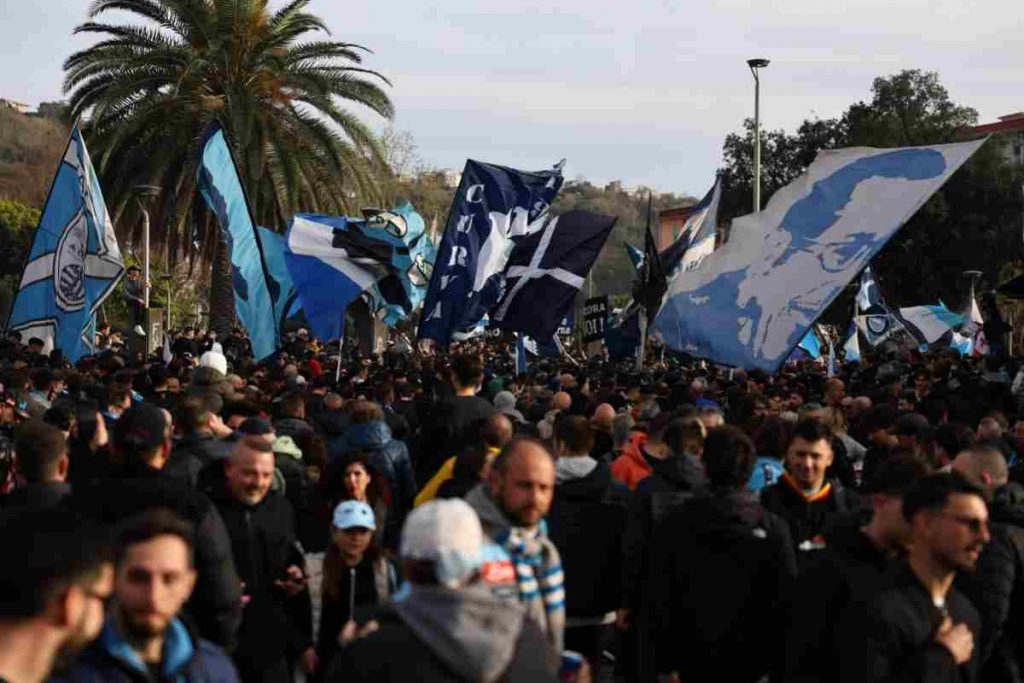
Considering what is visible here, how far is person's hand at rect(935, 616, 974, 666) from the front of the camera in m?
4.43

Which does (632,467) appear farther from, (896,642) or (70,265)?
(70,265)

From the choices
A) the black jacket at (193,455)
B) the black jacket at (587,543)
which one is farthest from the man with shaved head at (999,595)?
the black jacket at (193,455)

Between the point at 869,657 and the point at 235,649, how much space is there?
7.43 feet

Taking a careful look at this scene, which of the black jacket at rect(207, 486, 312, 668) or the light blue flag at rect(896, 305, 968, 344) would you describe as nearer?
the black jacket at rect(207, 486, 312, 668)

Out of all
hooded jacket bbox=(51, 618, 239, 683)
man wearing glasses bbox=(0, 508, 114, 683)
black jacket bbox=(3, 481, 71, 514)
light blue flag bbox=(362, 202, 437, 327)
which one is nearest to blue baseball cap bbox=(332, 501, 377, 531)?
black jacket bbox=(3, 481, 71, 514)

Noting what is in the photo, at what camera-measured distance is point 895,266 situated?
50.7 metres

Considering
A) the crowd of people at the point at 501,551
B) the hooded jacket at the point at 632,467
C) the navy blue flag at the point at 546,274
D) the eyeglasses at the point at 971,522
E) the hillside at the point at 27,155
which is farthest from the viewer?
the hillside at the point at 27,155

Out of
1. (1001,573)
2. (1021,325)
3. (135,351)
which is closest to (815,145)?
(1021,325)

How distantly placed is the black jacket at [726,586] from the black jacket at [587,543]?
1033mm

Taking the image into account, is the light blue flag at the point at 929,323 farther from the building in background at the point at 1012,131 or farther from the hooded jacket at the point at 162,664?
the building in background at the point at 1012,131

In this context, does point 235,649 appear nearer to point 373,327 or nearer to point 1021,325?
point 373,327

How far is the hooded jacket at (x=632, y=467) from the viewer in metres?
7.86

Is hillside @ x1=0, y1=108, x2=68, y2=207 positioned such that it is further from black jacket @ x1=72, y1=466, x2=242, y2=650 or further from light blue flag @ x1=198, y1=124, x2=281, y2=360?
black jacket @ x1=72, y1=466, x2=242, y2=650

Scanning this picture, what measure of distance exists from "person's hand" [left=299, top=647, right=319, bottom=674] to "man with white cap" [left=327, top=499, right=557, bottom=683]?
2.06 meters
